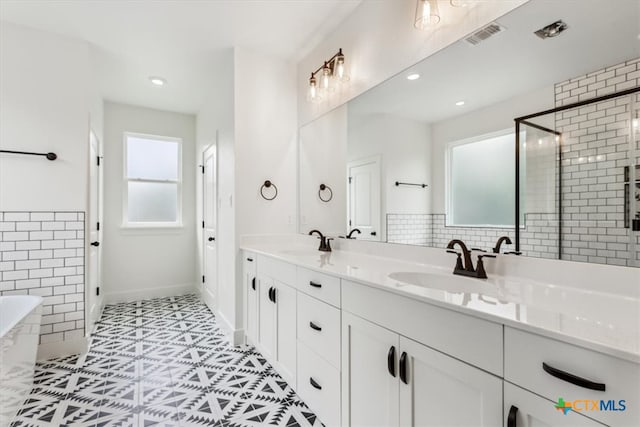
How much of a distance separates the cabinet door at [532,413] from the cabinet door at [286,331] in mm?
1252

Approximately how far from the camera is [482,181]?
1.47m

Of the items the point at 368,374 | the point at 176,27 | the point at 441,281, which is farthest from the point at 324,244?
the point at 176,27

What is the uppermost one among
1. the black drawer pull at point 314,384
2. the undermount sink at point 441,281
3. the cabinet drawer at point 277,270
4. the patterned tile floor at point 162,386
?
the undermount sink at point 441,281

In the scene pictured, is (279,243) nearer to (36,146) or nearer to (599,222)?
(36,146)

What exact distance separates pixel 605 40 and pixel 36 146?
357cm

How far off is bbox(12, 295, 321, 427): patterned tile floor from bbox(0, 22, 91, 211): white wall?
4.21 feet

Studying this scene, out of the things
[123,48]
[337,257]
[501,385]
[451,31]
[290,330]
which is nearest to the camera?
[501,385]

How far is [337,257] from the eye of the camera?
2.20 m

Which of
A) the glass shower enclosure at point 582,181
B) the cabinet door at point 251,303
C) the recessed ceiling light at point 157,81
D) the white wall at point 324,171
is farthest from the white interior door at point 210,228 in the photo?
the glass shower enclosure at point 582,181

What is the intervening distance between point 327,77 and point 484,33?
4.28 ft

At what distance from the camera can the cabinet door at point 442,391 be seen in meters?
0.85

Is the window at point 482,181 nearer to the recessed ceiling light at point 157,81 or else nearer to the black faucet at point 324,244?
the black faucet at point 324,244

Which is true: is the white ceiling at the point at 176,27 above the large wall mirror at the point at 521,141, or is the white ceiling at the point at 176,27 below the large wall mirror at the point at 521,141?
above

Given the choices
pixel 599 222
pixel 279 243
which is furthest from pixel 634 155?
pixel 279 243
